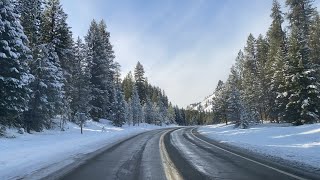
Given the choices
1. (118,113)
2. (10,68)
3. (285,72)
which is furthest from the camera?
(118,113)

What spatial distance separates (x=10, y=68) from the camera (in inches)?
954

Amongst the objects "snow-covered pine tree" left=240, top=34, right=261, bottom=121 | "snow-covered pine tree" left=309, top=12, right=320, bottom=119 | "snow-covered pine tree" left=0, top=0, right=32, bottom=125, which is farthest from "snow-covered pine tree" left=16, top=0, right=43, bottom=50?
"snow-covered pine tree" left=240, top=34, right=261, bottom=121

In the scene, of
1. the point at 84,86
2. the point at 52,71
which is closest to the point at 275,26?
the point at 84,86

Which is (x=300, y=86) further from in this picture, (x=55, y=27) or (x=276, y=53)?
(x=55, y=27)

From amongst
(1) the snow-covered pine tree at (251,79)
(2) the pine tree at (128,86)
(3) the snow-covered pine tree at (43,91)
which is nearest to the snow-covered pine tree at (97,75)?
(1) the snow-covered pine tree at (251,79)

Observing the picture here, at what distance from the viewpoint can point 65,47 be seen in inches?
1833

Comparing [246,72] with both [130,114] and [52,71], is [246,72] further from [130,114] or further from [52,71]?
[52,71]

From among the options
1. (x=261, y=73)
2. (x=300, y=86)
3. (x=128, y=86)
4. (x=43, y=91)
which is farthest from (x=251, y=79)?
(x=128, y=86)

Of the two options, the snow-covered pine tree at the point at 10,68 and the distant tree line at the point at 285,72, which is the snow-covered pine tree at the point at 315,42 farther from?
the snow-covered pine tree at the point at 10,68

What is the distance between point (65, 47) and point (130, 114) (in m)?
40.8

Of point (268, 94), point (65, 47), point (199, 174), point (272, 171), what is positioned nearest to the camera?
point (199, 174)

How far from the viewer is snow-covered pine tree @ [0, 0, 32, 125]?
23.9 m

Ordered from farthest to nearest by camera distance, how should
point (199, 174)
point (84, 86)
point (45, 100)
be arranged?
point (84, 86), point (45, 100), point (199, 174)

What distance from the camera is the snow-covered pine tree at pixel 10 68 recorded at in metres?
23.9
